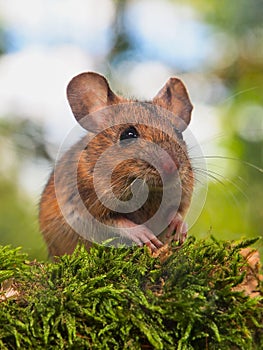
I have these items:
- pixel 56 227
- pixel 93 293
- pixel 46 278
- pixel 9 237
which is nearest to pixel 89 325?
pixel 93 293

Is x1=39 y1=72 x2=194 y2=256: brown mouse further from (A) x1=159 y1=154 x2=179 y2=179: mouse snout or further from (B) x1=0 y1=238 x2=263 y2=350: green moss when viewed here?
(B) x1=0 y1=238 x2=263 y2=350: green moss

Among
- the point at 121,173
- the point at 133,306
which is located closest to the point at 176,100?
the point at 121,173

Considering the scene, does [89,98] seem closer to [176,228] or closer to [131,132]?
[131,132]

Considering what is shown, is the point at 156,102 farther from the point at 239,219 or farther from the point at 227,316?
the point at 239,219

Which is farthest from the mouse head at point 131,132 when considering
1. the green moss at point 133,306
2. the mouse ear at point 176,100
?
the green moss at point 133,306

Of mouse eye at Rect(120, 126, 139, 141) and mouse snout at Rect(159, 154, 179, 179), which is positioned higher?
mouse eye at Rect(120, 126, 139, 141)

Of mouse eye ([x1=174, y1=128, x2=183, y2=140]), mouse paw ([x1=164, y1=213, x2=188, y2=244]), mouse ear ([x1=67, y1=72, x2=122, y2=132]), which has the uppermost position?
mouse ear ([x1=67, y1=72, x2=122, y2=132])

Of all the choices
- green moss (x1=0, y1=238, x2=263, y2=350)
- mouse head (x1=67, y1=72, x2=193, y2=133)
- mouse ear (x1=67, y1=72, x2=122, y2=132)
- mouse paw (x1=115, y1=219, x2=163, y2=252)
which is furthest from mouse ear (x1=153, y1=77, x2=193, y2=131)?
green moss (x1=0, y1=238, x2=263, y2=350)
